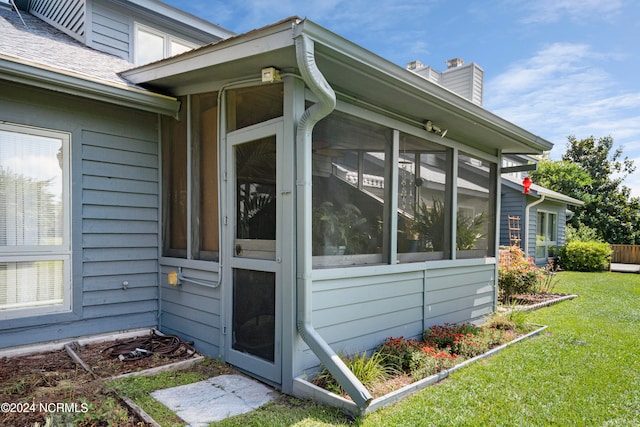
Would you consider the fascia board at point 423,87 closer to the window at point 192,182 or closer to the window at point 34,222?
the window at point 192,182

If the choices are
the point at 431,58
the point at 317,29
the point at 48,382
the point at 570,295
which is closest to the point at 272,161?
the point at 317,29

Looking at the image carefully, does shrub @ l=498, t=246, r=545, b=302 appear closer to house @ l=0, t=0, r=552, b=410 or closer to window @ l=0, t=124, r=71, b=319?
house @ l=0, t=0, r=552, b=410

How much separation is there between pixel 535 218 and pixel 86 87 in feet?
41.6

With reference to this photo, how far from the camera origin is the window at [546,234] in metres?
12.8

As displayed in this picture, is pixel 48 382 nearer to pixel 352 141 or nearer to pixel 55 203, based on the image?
pixel 55 203

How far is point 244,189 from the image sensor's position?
11.0 feet

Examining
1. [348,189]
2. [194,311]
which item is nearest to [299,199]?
[348,189]

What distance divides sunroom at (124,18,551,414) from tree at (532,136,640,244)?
18.0 meters

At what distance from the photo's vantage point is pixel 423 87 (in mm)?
3475

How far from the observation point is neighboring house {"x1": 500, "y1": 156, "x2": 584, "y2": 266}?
1148 cm

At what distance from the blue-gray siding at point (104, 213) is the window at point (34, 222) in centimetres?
8

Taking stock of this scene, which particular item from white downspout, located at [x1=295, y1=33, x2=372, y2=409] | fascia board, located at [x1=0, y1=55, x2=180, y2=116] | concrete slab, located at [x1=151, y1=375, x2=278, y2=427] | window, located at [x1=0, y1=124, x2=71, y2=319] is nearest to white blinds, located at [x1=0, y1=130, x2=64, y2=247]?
window, located at [x1=0, y1=124, x2=71, y2=319]

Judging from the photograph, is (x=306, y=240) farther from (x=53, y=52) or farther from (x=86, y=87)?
(x=53, y=52)

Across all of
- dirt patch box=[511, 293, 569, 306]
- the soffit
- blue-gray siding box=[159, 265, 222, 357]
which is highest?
the soffit
